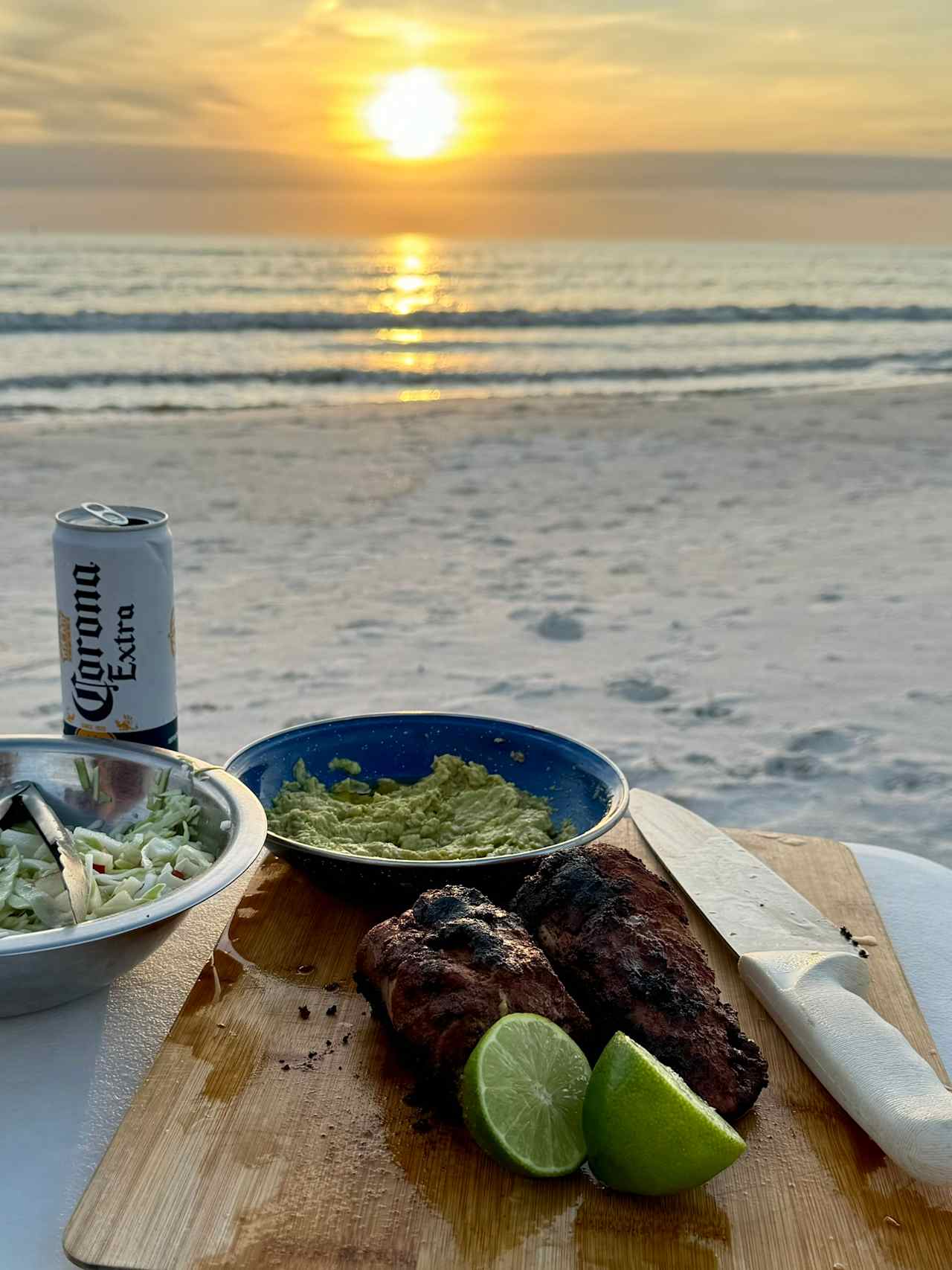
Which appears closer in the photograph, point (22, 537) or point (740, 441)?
point (22, 537)

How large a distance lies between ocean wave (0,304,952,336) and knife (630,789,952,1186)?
2508 centimetres

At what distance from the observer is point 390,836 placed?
8.30ft

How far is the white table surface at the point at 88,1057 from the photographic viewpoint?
64.4 inches

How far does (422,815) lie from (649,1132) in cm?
113

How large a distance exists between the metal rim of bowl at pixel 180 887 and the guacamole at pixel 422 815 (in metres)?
0.26

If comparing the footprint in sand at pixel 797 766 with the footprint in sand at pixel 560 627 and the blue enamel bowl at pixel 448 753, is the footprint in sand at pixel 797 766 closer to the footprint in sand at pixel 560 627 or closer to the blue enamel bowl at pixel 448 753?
the footprint in sand at pixel 560 627

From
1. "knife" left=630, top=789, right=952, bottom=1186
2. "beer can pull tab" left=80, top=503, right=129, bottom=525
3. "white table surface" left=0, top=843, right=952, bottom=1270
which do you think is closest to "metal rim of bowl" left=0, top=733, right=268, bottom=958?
"white table surface" left=0, top=843, right=952, bottom=1270

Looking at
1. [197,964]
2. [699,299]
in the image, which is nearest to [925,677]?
[197,964]

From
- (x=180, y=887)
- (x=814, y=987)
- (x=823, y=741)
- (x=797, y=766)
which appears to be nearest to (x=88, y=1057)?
(x=180, y=887)

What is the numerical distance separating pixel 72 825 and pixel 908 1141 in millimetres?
1623

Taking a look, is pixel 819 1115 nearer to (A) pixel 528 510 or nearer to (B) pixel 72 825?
(B) pixel 72 825

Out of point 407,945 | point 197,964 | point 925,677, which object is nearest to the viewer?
point 407,945

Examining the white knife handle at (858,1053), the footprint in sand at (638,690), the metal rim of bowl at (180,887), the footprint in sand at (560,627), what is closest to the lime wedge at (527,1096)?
the white knife handle at (858,1053)

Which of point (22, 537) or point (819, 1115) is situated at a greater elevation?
point (819, 1115)
